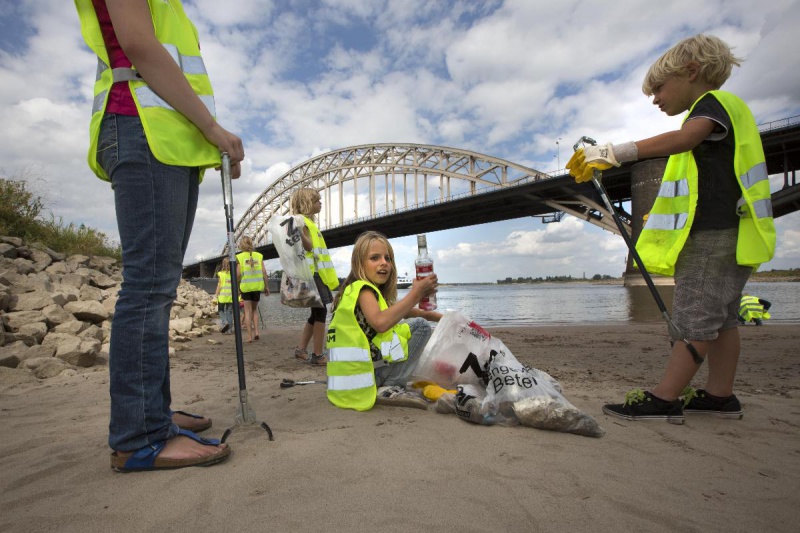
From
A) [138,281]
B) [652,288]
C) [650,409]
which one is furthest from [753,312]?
[138,281]

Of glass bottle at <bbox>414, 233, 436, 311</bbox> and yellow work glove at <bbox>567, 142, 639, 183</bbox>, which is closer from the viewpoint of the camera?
yellow work glove at <bbox>567, 142, 639, 183</bbox>

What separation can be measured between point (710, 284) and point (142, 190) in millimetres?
2463

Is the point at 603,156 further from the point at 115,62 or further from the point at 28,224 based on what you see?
the point at 28,224

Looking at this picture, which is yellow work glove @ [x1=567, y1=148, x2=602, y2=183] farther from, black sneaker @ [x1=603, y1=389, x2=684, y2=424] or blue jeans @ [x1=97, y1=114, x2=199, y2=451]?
blue jeans @ [x1=97, y1=114, x2=199, y2=451]

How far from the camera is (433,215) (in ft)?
107

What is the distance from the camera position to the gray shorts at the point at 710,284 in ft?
6.59

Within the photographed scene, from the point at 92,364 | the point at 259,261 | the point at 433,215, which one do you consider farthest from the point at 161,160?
the point at 433,215

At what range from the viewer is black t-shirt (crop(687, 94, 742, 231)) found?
1.98 meters

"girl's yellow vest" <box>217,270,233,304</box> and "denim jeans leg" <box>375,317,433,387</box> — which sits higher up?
"girl's yellow vest" <box>217,270,233,304</box>

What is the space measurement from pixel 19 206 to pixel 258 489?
10.1 metres

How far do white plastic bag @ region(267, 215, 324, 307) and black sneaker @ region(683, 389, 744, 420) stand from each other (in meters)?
2.96

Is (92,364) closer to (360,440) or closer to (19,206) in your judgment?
(360,440)

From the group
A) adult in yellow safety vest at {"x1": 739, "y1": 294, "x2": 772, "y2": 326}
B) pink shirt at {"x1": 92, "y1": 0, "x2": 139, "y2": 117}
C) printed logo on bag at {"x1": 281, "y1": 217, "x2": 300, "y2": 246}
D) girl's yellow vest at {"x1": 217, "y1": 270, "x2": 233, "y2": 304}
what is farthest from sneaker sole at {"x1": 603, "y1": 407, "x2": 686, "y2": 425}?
girl's yellow vest at {"x1": 217, "y1": 270, "x2": 233, "y2": 304}

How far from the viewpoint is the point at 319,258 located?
407 cm
